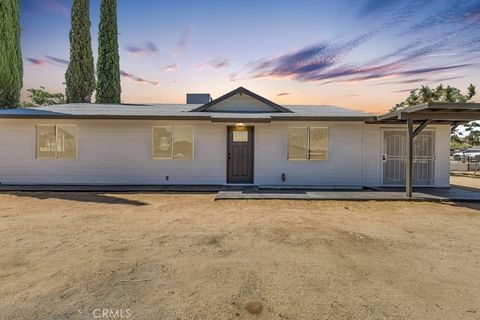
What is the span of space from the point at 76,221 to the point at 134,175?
459 cm

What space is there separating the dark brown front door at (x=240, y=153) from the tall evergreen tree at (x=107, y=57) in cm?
1648

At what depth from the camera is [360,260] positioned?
351cm

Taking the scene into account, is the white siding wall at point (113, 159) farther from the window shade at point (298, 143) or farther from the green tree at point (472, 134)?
the green tree at point (472, 134)

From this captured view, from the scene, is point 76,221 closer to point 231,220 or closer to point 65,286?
point 65,286

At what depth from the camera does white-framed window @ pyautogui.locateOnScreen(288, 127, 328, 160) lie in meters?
9.75

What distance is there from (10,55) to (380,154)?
24642mm

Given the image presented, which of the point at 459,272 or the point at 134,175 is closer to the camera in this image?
the point at 459,272

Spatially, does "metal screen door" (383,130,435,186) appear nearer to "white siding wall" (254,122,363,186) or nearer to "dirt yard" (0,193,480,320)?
"white siding wall" (254,122,363,186)

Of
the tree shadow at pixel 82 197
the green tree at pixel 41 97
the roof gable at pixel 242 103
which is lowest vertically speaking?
the tree shadow at pixel 82 197

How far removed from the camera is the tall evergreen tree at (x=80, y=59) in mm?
20750

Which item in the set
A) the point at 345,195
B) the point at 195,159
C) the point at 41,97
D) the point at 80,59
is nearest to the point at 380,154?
the point at 345,195

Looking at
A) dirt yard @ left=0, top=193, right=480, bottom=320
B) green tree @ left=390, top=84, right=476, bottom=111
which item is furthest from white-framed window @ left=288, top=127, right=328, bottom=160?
green tree @ left=390, top=84, right=476, bottom=111

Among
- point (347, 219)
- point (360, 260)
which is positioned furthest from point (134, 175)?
point (360, 260)

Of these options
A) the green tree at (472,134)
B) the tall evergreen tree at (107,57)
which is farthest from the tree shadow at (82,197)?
the green tree at (472,134)
